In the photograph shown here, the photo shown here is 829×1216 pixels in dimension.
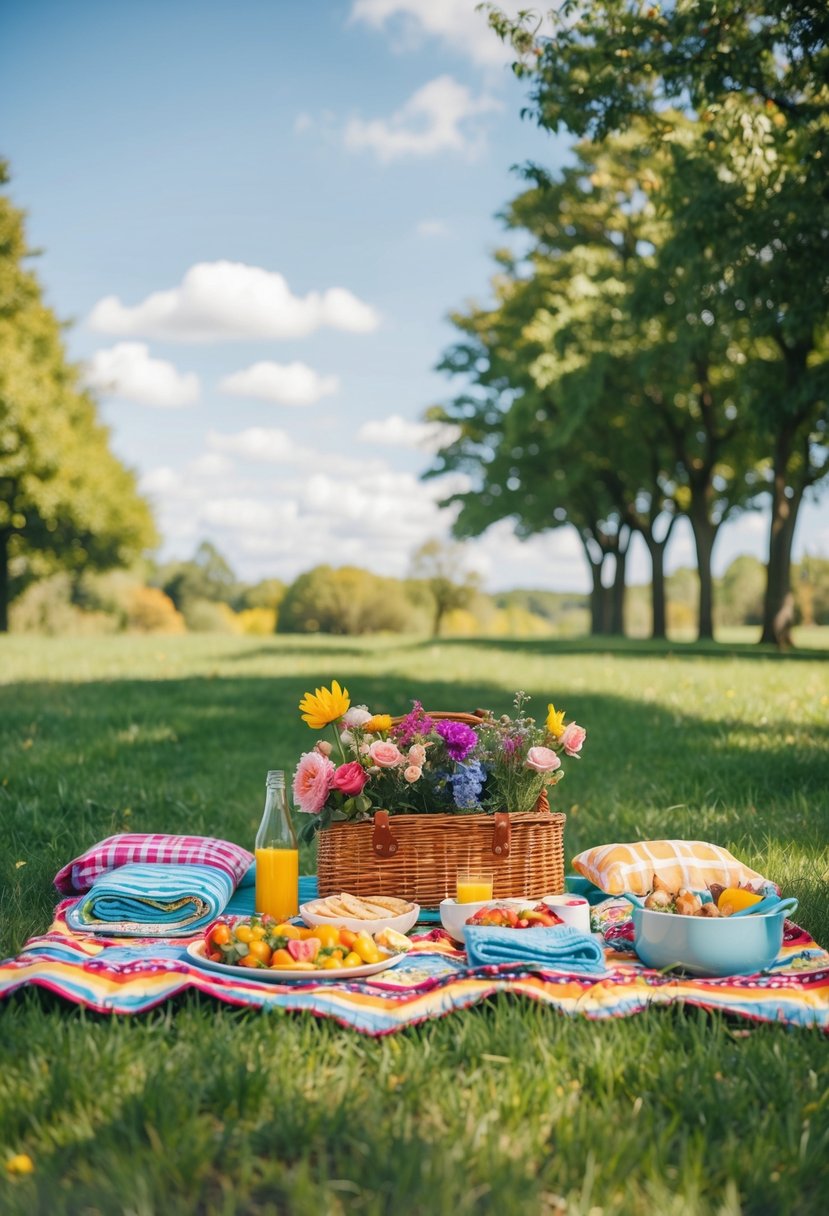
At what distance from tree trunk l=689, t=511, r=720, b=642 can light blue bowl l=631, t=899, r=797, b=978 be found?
2411 cm

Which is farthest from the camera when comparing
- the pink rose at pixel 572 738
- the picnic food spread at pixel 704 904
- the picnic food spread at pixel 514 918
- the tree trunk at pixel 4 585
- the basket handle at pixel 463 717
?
the tree trunk at pixel 4 585

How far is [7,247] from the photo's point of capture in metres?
31.6

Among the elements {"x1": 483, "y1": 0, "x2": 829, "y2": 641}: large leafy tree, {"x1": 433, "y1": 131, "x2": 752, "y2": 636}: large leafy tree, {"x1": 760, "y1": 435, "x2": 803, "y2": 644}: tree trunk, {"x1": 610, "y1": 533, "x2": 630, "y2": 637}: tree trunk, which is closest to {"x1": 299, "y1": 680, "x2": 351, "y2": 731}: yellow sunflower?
{"x1": 483, "y1": 0, "x2": 829, "y2": 641}: large leafy tree

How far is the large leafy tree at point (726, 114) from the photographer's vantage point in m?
8.82

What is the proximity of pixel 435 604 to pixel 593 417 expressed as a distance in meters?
21.6

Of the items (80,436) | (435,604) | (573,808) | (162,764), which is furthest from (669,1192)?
(435,604)

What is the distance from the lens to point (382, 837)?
13.6 ft

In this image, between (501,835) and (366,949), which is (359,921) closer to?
(366,949)

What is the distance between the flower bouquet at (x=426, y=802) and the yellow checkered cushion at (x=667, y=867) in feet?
0.68

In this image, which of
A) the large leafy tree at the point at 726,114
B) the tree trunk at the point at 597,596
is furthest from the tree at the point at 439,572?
the large leafy tree at the point at 726,114

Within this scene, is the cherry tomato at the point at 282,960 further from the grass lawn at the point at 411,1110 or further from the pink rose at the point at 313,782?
the pink rose at the point at 313,782

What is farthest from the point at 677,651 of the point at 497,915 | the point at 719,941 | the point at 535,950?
the point at 535,950

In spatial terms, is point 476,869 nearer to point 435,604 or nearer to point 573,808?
point 573,808

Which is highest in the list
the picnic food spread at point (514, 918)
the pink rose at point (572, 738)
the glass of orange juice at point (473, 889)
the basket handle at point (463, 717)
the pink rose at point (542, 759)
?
the basket handle at point (463, 717)
